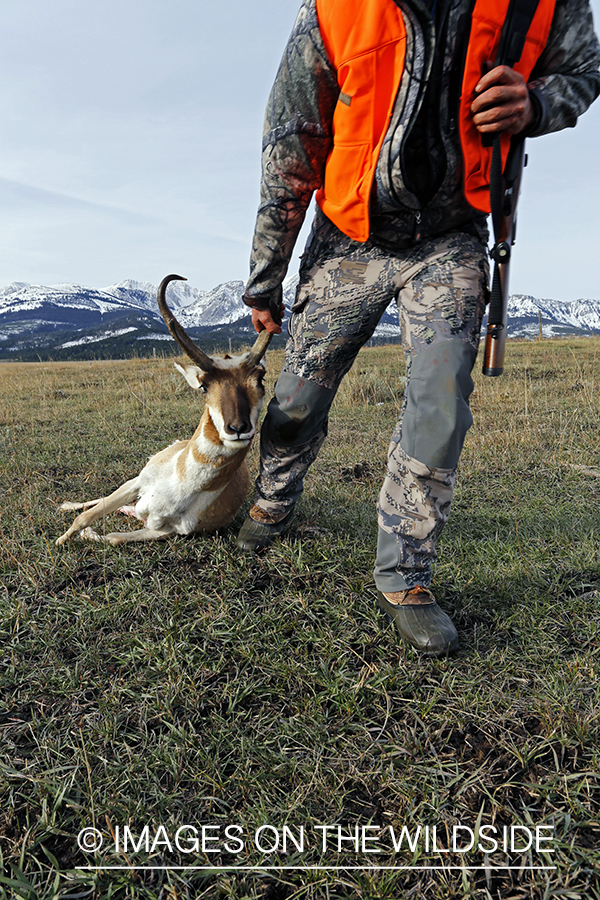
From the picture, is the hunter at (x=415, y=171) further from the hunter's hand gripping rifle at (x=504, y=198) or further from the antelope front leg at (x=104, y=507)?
the antelope front leg at (x=104, y=507)

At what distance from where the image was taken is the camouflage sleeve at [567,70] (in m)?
2.60

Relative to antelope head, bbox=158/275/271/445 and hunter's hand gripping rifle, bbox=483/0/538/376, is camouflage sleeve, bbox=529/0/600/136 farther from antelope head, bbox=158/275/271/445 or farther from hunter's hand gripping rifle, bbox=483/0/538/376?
antelope head, bbox=158/275/271/445

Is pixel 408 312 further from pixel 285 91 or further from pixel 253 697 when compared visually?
pixel 253 697

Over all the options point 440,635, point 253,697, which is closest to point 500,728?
point 440,635

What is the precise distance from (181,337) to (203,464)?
2.89 ft

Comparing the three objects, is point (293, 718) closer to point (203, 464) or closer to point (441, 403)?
point (441, 403)

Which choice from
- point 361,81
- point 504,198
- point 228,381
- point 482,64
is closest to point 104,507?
point 228,381

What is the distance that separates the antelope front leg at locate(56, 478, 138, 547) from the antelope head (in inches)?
46.6

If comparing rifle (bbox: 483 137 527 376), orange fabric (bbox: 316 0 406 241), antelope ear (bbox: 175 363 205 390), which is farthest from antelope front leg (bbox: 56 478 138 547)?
rifle (bbox: 483 137 527 376)

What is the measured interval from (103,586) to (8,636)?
594mm

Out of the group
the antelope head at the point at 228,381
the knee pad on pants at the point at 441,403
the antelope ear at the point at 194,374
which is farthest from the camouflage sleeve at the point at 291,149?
the knee pad on pants at the point at 441,403

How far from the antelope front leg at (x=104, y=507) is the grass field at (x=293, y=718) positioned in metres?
0.14

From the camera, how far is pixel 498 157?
8.46 ft

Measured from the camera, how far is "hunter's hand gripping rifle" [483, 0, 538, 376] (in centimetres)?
249
